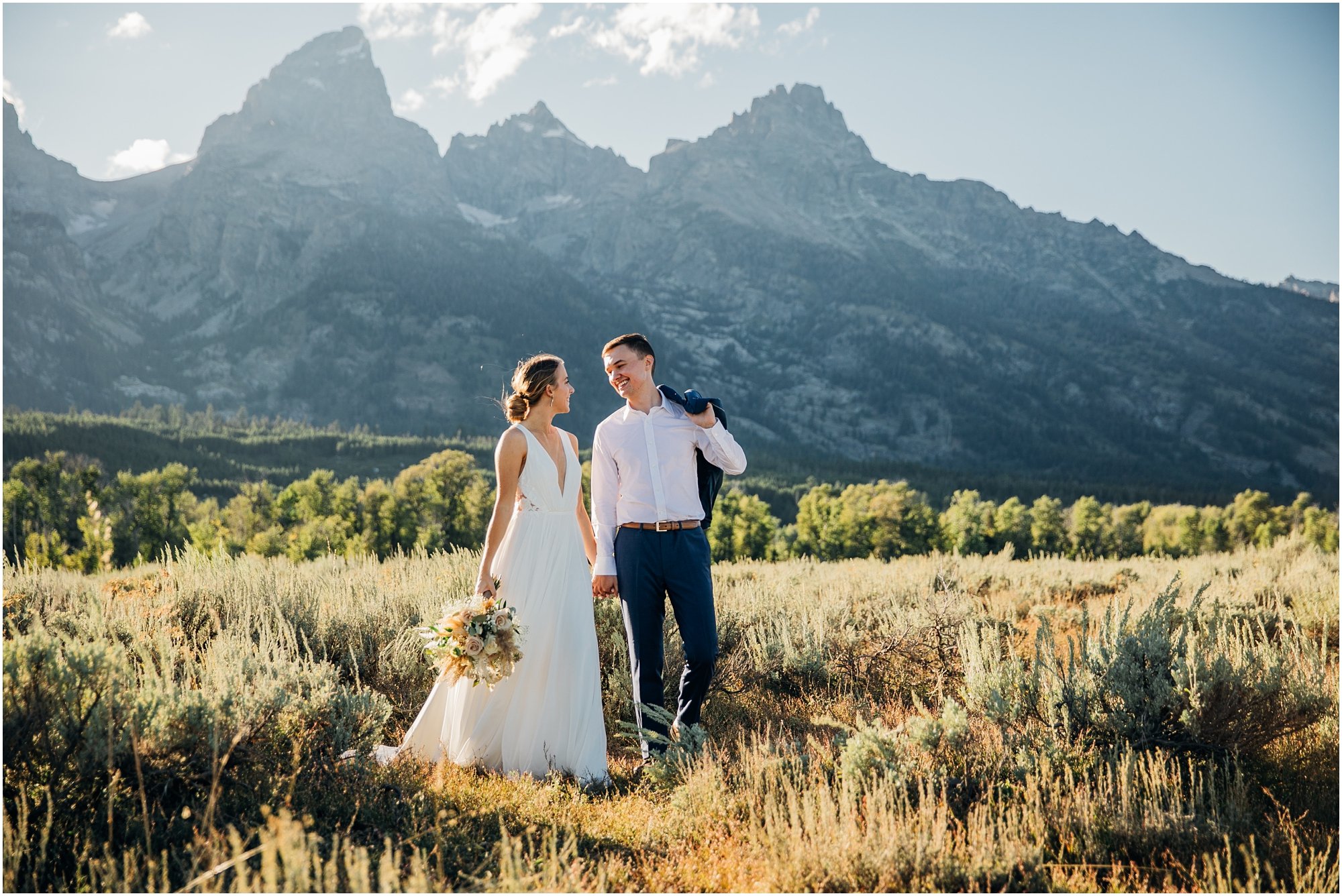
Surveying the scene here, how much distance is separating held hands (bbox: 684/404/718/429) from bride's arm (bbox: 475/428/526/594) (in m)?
1.03

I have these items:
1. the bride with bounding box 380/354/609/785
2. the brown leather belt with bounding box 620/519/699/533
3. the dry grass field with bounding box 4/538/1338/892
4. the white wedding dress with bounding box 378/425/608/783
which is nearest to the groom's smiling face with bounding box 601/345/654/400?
the bride with bounding box 380/354/609/785

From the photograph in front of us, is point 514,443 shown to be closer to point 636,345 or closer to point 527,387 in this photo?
point 527,387

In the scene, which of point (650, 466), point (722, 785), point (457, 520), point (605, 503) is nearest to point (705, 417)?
point (650, 466)

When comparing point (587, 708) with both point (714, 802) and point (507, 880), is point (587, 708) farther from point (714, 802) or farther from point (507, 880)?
point (507, 880)

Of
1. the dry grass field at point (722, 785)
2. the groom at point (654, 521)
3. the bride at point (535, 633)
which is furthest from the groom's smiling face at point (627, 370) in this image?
the dry grass field at point (722, 785)

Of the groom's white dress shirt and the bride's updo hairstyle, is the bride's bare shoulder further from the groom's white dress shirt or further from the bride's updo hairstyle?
the groom's white dress shirt

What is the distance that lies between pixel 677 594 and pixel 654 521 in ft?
1.50

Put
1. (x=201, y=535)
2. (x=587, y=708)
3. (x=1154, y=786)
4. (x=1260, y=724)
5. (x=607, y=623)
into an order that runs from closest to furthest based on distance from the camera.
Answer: (x=1154, y=786) → (x=1260, y=724) → (x=587, y=708) → (x=607, y=623) → (x=201, y=535)

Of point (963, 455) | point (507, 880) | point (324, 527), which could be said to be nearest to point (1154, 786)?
point (507, 880)

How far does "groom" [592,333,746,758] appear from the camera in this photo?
4.75 m

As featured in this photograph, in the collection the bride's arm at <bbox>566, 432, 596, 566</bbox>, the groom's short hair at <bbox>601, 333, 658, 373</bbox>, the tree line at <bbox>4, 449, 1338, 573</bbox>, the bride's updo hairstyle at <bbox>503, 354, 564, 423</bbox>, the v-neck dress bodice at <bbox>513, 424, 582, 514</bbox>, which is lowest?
the tree line at <bbox>4, 449, 1338, 573</bbox>

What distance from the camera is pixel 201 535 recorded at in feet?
134

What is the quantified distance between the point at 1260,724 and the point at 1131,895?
1.84 metres

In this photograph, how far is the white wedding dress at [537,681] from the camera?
15.5 feet
